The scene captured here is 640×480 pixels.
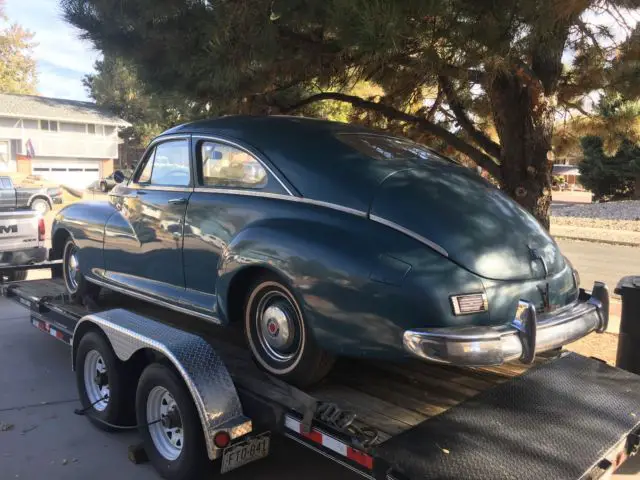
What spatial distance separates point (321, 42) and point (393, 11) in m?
1.70

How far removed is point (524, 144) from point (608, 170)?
23.6m

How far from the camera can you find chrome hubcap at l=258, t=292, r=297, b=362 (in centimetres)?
342

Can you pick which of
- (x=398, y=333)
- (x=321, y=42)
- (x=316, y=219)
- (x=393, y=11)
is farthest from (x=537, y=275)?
(x=321, y=42)

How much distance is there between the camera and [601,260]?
1332 centimetres

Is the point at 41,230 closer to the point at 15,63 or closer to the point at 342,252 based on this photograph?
the point at 342,252

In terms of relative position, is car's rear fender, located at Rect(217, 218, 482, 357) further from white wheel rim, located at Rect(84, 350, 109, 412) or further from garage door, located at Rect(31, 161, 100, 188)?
garage door, located at Rect(31, 161, 100, 188)

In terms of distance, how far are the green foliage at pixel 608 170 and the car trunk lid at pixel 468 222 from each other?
2394 cm

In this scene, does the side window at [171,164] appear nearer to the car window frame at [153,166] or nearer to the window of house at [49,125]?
the car window frame at [153,166]

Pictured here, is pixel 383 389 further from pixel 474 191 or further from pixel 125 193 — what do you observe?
pixel 125 193

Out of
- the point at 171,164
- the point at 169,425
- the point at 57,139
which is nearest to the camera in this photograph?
the point at 169,425

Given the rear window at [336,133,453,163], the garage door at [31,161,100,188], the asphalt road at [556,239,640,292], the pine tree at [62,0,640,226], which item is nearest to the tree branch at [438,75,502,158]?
the pine tree at [62,0,640,226]

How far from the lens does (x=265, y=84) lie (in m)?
5.47

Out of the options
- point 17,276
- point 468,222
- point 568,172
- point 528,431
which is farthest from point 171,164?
point 568,172

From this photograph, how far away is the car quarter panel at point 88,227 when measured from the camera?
5098mm
